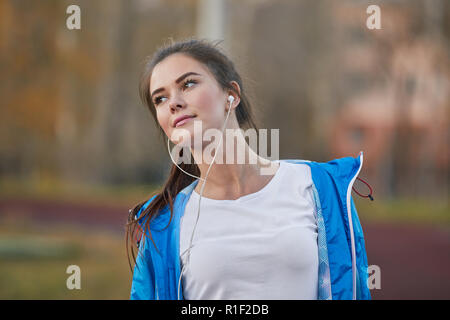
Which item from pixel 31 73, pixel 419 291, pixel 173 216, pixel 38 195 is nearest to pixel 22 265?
pixel 419 291

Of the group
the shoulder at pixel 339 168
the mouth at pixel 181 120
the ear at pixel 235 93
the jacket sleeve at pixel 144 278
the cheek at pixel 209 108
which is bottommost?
the jacket sleeve at pixel 144 278

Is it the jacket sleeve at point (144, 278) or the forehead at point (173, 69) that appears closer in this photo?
the jacket sleeve at point (144, 278)

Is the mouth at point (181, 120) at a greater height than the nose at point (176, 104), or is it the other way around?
the nose at point (176, 104)

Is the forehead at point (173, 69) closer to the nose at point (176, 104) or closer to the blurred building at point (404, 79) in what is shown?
the nose at point (176, 104)

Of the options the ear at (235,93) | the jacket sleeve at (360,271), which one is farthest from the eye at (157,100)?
the jacket sleeve at (360,271)

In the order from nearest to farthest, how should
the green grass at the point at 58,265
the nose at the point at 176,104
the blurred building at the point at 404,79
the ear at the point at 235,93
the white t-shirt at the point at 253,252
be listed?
the white t-shirt at the point at 253,252, the nose at the point at 176,104, the ear at the point at 235,93, the green grass at the point at 58,265, the blurred building at the point at 404,79

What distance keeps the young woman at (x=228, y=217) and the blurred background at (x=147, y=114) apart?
5.57 metres

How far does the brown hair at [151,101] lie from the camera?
7.37 ft

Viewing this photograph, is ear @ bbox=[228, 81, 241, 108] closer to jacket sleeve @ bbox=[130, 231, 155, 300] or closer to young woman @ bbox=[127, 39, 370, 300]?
young woman @ bbox=[127, 39, 370, 300]

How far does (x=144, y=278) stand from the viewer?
2.13 m

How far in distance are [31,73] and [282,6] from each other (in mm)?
8691

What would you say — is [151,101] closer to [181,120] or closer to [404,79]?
[181,120]

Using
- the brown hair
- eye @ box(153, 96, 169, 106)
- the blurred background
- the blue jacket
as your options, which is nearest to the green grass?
the blurred background

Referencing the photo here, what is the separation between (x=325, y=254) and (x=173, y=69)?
0.96 metres
